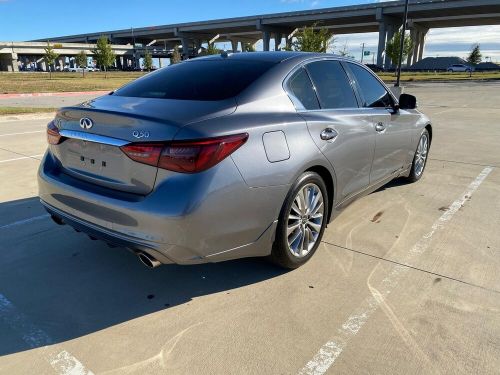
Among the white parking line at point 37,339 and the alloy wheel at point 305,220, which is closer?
the white parking line at point 37,339

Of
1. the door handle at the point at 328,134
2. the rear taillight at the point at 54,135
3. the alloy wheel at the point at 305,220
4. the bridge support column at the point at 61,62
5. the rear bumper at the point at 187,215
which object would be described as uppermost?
the rear taillight at the point at 54,135

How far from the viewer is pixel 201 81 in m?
3.39

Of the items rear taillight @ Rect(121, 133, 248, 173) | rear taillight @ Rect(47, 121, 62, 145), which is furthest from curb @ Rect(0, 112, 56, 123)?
rear taillight @ Rect(121, 133, 248, 173)

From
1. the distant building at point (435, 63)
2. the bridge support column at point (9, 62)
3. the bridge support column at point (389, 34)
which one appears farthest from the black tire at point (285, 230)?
the bridge support column at point (9, 62)

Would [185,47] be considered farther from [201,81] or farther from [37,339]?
[37,339]

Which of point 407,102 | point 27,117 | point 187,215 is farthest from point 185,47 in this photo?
point 187,215

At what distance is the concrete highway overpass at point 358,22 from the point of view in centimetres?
6812

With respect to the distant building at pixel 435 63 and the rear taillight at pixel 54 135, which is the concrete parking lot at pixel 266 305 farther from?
the distant building at pixel 435 63

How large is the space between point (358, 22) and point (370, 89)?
3423 inches

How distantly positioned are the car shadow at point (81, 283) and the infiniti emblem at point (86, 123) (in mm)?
1170

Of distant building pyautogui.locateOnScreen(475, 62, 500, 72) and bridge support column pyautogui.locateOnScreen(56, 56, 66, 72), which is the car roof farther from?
bridge support column pyautogui.locateOnScreen(56, 56, 66, 72)

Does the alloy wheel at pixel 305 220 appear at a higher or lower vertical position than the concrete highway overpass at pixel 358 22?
lower

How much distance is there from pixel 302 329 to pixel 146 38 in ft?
456

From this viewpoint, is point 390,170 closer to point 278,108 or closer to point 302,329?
point 278,108
